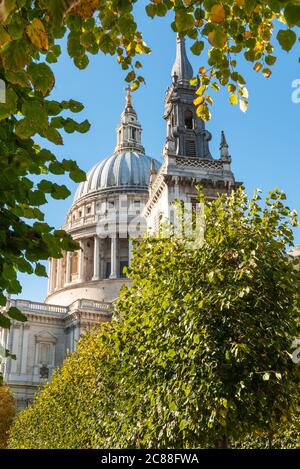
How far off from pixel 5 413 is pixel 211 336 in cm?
3590

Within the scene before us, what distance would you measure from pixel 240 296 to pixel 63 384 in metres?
18.2

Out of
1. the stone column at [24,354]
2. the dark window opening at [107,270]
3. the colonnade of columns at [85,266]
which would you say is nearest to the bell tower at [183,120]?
the stone column at [24,354]

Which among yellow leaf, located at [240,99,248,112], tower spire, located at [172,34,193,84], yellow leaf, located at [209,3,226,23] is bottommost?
yellow leaf, located at [209,3,226,23]

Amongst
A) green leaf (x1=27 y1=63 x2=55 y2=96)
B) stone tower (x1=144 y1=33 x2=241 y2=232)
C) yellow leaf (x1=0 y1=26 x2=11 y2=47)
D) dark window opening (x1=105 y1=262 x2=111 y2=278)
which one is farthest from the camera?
dark window opening (x1=105 y1=262 x2=111 y2=278)

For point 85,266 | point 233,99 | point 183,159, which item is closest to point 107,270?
point 85,266

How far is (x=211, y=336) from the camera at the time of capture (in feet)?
37.7

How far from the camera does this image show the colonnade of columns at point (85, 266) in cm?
6888

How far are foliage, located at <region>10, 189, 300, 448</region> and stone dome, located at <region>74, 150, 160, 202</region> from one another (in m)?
64.5

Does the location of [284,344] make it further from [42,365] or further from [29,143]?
[42,365]

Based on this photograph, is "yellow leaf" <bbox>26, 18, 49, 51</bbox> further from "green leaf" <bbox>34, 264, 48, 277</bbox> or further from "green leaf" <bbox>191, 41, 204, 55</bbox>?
"green leaf" <bbox>191, 41, 204, 55</bbox>

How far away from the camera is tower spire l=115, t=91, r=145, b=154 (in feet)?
292

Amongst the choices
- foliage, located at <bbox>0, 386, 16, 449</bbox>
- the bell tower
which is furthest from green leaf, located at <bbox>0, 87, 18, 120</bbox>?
foliage, located at <bbox>0, 386, 16, 449</bbox>

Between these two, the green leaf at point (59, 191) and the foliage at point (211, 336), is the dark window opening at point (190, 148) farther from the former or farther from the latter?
the green leaf at point (59, 191)

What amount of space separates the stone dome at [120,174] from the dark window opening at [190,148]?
3709cm
